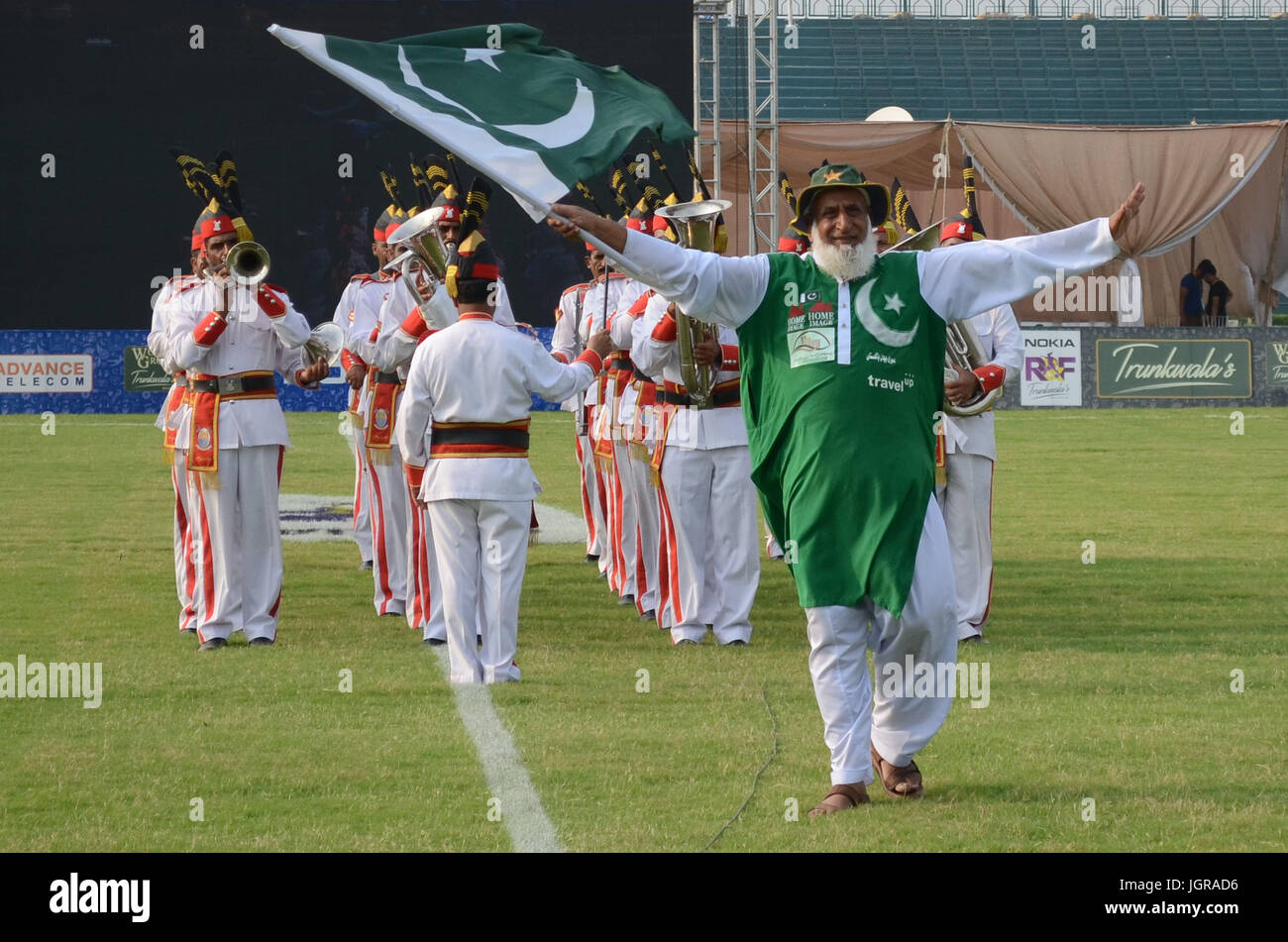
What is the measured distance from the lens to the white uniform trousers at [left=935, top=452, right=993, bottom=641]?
9734mm

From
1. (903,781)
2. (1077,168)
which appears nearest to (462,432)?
(903,781)

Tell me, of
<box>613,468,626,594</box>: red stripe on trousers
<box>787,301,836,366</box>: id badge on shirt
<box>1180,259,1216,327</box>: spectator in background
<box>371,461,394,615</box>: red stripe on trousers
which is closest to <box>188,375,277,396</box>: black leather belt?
<box>371,461,394,615</box>: red stripe on trousers

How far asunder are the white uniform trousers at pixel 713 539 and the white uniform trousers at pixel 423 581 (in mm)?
1262

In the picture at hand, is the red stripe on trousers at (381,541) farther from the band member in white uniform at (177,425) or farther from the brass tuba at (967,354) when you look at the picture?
the brass tuba at (967,354)

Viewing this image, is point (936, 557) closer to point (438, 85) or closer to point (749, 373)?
point (749, 373)

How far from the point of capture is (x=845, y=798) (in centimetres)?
608

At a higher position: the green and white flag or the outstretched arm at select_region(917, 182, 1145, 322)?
the green and white flag

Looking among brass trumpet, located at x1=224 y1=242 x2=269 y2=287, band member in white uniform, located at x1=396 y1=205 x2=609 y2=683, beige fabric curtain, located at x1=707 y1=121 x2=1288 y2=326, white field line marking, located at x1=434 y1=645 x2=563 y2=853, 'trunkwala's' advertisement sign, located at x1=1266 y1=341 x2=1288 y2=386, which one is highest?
beige fabric curtain, located at x1=707 y1=121 x2=1288 y2=326

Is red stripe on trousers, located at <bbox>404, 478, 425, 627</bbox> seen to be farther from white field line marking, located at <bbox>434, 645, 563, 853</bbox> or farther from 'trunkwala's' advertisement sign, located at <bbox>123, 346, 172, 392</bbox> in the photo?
'trunkwala's' advertisement sign, located at <bbox>123, 346, 172, 392</bbox>

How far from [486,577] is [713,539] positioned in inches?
67.1

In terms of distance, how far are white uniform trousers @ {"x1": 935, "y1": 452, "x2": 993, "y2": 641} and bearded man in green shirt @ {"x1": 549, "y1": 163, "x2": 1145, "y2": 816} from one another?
346 cm

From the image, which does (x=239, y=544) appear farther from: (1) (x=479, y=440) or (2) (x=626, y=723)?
(2) (x=626, y=723)

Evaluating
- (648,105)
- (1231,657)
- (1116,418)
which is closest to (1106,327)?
(1116,418)

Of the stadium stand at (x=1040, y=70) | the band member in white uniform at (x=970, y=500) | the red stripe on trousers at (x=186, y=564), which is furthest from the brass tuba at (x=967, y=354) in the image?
Answer: the stadium stand at (x=1040, y=70)
